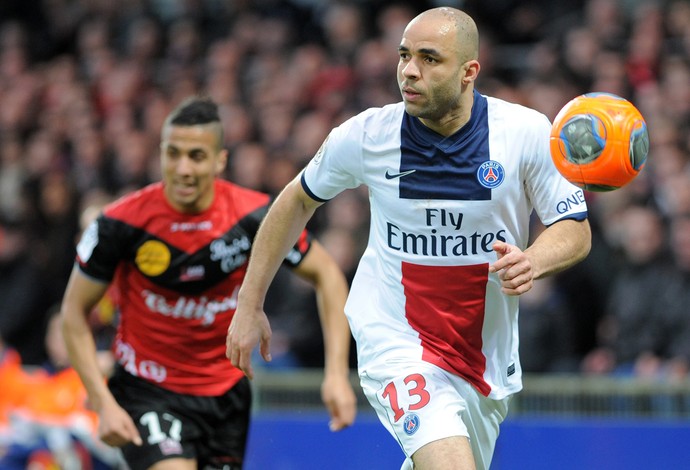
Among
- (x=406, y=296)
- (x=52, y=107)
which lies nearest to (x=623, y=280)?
(x=406, y=296)

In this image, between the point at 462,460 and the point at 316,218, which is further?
the point at 316,218

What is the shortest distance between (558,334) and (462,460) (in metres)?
4.62

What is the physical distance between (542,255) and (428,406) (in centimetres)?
79

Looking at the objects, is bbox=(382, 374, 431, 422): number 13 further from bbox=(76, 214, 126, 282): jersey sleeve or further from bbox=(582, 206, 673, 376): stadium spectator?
bbox=(582, 206, 673, 376): stadium spectator

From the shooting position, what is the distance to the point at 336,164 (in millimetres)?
5434

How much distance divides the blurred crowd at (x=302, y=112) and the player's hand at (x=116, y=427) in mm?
2283

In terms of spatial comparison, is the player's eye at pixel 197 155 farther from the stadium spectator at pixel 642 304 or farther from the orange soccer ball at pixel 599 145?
the stadium spectator at pixel 642 304

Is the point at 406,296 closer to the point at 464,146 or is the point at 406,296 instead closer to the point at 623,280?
the point at 464,146

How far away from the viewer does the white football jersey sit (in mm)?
5230

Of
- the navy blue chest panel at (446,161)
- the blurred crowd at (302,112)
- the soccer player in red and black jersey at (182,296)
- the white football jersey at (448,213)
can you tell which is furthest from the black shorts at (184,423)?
the blurred crowd at (302,112)

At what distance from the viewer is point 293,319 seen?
1034 cm

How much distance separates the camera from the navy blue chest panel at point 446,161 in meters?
5.23

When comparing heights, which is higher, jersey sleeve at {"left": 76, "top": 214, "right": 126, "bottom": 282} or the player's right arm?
jersey sleeve at {"left": 76, "top": 214, "right": 126, "bottom": 282}

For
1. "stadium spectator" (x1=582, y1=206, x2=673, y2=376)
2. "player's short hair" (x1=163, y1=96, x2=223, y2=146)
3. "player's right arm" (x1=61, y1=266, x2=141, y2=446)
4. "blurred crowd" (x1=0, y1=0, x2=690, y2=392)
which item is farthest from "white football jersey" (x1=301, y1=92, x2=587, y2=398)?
"stadium spectator" (x1=582, y1=206, x2=673, y2=376)
